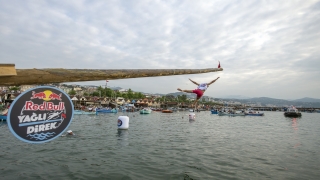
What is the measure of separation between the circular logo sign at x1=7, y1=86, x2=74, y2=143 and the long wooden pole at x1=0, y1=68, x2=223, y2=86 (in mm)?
172

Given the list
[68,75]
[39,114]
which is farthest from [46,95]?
[68,75]

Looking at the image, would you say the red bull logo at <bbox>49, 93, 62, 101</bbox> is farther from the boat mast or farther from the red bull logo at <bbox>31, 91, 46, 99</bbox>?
the boat mast

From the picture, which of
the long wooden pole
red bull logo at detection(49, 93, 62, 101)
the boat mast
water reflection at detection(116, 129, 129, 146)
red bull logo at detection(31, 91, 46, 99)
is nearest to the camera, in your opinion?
the boat mast

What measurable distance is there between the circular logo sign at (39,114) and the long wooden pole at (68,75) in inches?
6.8

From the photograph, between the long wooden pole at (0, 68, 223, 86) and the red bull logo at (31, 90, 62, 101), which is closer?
the long wooden pole at (0, 68, 223, 86)

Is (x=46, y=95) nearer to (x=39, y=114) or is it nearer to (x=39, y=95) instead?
(x=39, y=95)

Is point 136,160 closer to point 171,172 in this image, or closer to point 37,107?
point 171,172

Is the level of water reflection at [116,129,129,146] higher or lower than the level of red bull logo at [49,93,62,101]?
lower

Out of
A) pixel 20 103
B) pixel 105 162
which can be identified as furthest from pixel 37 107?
pixel 105 162

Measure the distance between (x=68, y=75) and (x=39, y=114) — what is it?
2.40 ft

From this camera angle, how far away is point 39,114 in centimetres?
300

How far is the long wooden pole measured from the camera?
2.68 meters

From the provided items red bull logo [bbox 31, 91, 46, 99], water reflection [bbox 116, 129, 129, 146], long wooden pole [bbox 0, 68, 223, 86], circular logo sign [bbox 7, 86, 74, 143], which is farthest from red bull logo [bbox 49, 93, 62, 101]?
water reflection [bbox 116, 129, 129, 146]

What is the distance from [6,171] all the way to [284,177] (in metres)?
13.0
